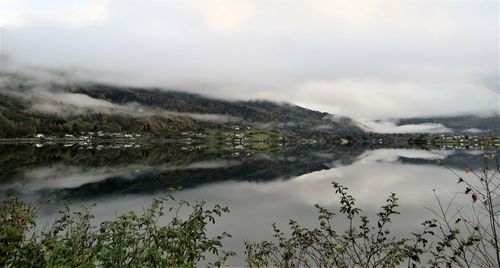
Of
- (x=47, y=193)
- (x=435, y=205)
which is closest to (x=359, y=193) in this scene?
(x=435, y=205)

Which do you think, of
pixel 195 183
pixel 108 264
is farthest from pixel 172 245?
pixel 195 183

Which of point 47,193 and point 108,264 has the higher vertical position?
point 108,264

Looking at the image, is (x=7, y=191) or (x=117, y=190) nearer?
(x=7, y=191)

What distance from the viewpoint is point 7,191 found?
51062mm

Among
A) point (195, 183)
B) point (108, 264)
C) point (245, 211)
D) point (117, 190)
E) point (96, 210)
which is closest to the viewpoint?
point (108, 264)

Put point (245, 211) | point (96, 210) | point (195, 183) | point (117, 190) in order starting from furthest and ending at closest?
point (195, 183) → point (117, 190) → point (245, 211) → point (96, 210)

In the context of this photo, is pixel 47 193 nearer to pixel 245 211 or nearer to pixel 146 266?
pixel 245 211

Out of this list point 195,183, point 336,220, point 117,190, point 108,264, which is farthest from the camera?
point 195,183

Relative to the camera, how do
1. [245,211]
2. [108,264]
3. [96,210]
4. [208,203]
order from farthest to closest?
[208,203] → [245,211] → [96,210] → [108,264]

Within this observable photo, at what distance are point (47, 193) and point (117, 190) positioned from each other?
9.76m

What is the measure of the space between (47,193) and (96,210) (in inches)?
750

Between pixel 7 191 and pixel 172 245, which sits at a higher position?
pixel 172 245

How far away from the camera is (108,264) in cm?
897

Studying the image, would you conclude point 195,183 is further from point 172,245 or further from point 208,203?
point 172,245
